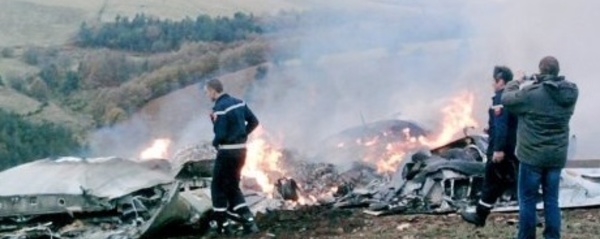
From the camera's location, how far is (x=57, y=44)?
174 feet

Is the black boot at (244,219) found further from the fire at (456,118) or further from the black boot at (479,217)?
the fire at (456,118)

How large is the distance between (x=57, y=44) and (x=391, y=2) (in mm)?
21896

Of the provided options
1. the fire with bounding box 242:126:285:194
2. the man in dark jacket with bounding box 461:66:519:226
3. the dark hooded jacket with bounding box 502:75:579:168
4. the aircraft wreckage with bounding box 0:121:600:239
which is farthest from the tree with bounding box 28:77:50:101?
the dark hooded jacket with bounding box 502:75:579:168

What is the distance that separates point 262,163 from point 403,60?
14.6 metres

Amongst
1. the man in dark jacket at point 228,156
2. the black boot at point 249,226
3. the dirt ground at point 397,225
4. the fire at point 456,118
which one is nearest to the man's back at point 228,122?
the man in dark jacket at point 228,156

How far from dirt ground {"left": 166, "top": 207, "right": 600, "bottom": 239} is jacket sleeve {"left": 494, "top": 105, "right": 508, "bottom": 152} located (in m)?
0.94

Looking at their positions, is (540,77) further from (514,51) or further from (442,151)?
(514,51)

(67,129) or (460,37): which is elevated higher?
(460,37)

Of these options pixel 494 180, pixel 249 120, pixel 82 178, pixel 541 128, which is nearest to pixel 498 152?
pixel 494 180

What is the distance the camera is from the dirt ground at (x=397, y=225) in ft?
32.3

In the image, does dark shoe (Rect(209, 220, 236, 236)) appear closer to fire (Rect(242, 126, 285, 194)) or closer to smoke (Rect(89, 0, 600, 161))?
fire (Rect(242, 126, 285, 194))

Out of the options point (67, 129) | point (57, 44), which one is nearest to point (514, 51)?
point (67, 129)

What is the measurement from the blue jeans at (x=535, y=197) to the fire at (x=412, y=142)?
10103 mm

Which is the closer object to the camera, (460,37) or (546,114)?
(546,114)
